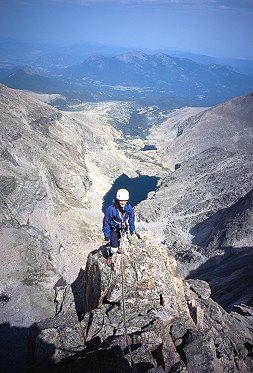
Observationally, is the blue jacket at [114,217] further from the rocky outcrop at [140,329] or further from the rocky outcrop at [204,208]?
the rocky outcrop at [204,208]

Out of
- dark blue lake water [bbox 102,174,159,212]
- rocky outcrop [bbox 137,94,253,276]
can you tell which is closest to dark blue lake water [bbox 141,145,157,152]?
rocky outcrop [bbox 137,94,253,276]

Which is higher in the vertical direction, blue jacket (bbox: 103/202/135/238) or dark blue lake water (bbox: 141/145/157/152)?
blue jacket (bbox: 103/202/135/238)

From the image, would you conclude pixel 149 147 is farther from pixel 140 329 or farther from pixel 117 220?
pixel 140 329

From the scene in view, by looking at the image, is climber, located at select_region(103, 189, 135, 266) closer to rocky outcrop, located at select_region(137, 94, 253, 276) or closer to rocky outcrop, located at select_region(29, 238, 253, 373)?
rocky outcrop, located at select_region(29, 238, 253, 373)

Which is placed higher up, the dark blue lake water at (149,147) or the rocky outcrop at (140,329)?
the rocky outcrop at (140,329)

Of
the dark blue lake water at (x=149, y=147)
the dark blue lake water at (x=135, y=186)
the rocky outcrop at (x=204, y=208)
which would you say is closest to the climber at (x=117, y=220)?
the rocky outcrop at (x=204, y=208)
